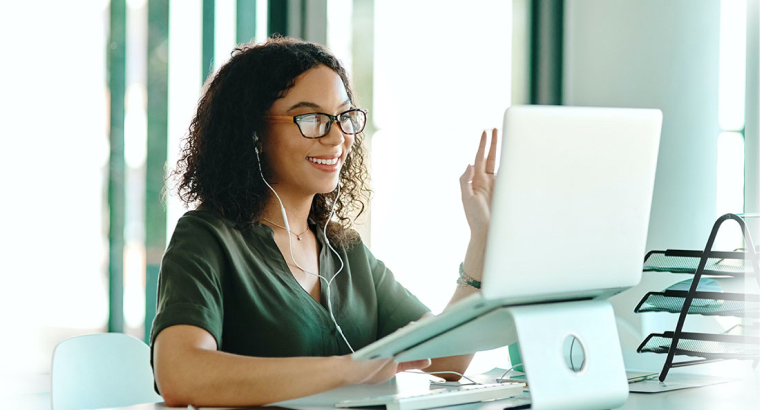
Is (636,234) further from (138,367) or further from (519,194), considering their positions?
(138,367)

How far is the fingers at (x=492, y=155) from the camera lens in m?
1.42

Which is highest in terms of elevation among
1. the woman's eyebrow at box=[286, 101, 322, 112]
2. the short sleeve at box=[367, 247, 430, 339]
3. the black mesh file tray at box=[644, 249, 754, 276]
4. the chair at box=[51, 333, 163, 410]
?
the woman's eyebrow at box=[286, 101, 322, 112]

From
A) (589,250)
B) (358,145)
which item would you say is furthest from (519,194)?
(358,145)

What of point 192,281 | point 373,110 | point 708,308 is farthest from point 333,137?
point 373,110

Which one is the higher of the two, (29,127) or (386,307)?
(29,127)

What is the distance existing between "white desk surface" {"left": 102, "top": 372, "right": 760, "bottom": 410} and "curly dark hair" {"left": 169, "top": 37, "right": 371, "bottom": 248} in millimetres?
491

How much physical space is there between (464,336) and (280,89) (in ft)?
2.69

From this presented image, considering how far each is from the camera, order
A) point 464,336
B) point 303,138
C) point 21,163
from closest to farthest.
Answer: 1. point 464,336
2. point 303,138
3. point 21,163

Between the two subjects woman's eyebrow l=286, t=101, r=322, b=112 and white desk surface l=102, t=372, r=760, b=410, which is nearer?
white desk surface l=102, t=372, r=760, b=410

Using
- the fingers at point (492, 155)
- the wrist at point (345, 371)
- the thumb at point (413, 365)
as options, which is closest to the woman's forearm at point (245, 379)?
the wrist at point (345, 371)

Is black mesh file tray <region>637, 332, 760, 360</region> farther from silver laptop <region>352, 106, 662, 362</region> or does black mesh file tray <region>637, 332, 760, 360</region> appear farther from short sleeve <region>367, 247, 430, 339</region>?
silver laptop <region>352, 106, 662, 362</region>

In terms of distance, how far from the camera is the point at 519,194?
0.97m

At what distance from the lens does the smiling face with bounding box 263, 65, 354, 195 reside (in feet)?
5.55

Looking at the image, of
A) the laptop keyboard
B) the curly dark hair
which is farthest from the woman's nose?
the laptop keyboard
